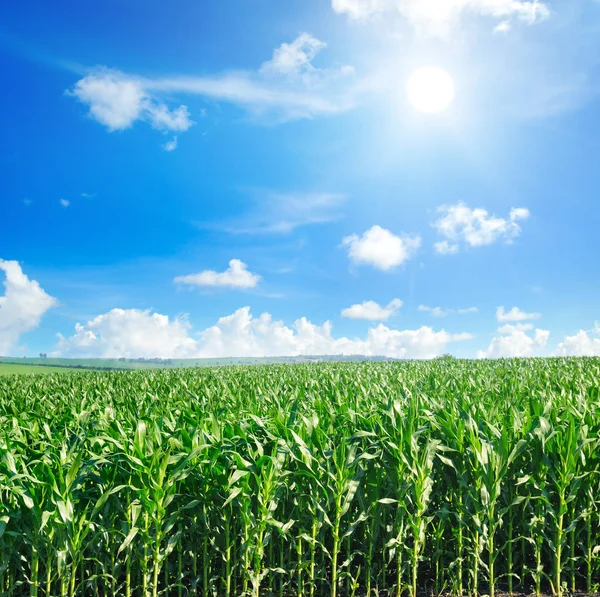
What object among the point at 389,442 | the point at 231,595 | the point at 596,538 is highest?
the point at 389,442

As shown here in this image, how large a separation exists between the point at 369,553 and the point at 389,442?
1.33 m

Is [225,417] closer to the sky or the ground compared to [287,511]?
closer to the sky

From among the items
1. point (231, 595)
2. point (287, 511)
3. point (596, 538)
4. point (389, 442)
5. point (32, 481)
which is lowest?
point (231, 595)

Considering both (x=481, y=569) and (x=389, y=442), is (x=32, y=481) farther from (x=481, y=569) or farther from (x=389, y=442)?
(x=481, y=569)

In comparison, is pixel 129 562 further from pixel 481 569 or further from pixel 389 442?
pixel 481 569

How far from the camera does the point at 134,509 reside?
4691mm

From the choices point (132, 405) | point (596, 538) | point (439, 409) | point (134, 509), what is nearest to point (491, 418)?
point (439, 409)

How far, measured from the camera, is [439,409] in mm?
6914

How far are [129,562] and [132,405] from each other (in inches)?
238

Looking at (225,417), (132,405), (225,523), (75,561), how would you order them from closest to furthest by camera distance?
1. (75,561)
2. (225,523)
3. (225,417)
4. (132,405)

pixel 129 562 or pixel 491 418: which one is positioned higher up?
pixel 491 418

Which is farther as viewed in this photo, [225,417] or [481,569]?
[225,417]

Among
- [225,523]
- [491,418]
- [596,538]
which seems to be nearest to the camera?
[225,523]

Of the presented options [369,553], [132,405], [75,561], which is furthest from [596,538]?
[132,405]
